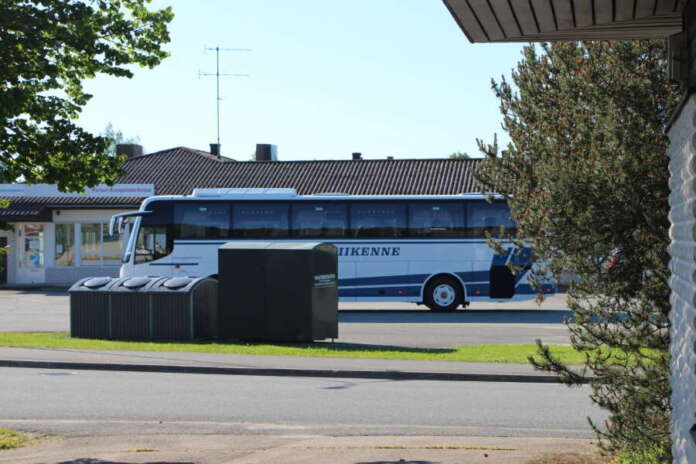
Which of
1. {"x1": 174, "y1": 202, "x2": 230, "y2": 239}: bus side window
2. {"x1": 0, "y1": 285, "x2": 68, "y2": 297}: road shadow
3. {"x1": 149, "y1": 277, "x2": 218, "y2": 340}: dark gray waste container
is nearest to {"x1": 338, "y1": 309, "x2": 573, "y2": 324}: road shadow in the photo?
{"x1": 174, "y1": 202, "x2": 230, "y2": 239}: bus side window

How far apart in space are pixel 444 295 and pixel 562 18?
23.8m

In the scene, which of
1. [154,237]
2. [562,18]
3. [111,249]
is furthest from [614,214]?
[111,249]

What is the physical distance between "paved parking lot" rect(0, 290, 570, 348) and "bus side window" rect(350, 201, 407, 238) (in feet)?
7.42

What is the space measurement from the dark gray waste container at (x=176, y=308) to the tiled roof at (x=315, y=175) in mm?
28475

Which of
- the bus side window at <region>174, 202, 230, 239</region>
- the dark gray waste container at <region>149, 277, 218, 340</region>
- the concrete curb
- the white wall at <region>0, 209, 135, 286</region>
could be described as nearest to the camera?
the concrete curb

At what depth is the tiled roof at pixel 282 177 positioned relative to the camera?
159 ft

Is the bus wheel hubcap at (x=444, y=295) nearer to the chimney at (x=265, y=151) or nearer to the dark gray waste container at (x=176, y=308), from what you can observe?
the dark gray waste container at (x=176, y=308)

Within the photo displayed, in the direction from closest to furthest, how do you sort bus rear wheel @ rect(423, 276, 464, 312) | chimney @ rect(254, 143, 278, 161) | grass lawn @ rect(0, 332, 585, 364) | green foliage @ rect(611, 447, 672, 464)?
green foliage @ rect(611, 447, 672, 464) → grass lawn @ rect(0, 332, 585, 364) → bus rear wheel @ rect(423, 276, 464, 312) → chimney @ rect(254, 143, 278, 161)

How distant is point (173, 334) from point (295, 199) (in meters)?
10.5

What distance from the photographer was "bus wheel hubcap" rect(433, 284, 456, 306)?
29.7 m

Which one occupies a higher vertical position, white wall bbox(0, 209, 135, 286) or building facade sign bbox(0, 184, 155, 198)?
building facade sign bbox(0, 184, 155, 198)

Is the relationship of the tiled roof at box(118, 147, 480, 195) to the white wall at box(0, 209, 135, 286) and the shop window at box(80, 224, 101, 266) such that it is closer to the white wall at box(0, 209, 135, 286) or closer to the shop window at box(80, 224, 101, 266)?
the white wall at box(0, 209, 135, 286)

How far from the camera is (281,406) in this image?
12320 millimetres

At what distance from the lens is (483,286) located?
97.1ft
